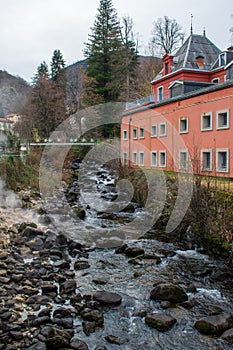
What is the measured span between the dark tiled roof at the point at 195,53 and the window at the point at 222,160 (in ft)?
42.5

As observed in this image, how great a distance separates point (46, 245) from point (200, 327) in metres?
6.68

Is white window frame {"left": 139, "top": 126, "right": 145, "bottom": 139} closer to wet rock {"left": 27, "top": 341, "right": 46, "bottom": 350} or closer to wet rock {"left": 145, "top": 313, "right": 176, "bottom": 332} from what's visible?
wet rock {"left": 145, "top": 313, "right": 176, "bottom": 332}

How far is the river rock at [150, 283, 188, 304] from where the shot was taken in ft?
26.5

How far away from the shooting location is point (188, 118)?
21.1 metres

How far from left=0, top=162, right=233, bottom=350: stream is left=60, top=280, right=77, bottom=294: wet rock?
45mm

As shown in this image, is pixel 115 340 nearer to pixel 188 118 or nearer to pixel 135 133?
pixel 188 118

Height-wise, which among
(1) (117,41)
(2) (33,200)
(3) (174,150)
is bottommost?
(2) (33,200)

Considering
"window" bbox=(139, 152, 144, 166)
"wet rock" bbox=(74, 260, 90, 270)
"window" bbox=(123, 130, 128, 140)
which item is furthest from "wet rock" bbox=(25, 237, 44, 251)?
"window" bbox=(123, 130, 128, 140)

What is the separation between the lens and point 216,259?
35.8 feet

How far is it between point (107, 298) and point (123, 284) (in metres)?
1.13

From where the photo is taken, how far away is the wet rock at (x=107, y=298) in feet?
26.2

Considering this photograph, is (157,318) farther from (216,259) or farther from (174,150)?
(174,150)

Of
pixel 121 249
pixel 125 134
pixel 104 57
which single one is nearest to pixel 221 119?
pixel 121 249

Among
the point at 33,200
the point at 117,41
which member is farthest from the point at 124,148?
the point at 117,41
